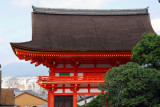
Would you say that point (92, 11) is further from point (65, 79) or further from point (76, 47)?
point (65, 79)

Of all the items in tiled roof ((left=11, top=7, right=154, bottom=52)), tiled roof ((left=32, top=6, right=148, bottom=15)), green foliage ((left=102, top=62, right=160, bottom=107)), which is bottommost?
green foliage ((left=102, top=62, right=160, bottom=107))

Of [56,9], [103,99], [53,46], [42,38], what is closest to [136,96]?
[103,99]

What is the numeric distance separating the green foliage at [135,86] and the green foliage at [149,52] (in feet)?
2.84

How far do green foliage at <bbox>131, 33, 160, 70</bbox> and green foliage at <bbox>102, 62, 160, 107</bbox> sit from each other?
866mm

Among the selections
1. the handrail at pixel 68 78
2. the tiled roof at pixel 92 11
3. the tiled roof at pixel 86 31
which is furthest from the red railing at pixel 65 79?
the tiled roof at pixel 92 11

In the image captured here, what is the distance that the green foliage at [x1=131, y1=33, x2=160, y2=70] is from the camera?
13.0 meters

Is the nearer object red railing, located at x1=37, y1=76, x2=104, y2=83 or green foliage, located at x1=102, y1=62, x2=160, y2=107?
green foliage, located at x1=102, y1=62, x2=160, y2=107

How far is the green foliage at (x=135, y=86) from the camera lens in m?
12.0

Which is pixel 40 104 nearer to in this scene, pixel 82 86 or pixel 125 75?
pixel 82 86

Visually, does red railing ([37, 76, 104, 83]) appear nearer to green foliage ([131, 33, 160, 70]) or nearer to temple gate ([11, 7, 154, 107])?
temple gate ([11, 7, 154, 107])

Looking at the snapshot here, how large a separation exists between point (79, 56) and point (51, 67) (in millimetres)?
2191

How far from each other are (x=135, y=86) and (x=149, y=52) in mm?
2536

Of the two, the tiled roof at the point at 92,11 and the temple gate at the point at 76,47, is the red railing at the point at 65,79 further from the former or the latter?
the tiled roof at the point at 92,11

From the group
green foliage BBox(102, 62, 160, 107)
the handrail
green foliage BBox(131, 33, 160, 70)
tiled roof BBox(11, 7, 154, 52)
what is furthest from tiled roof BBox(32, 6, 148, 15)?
green foliage BBox(102, 62, 160, 107)
